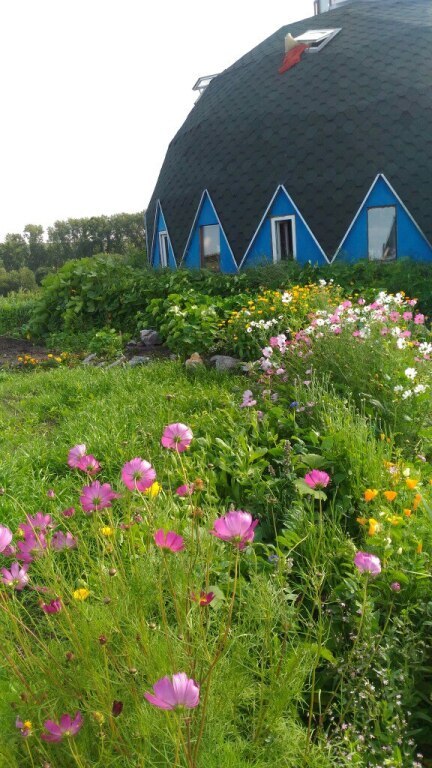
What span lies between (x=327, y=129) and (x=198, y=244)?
4158 mm

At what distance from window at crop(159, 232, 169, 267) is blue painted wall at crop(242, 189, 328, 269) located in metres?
3.91

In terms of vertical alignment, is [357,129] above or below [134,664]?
above

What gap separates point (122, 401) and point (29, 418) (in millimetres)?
859

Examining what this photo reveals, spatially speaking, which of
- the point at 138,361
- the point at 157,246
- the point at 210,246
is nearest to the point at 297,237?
the point at 210,246

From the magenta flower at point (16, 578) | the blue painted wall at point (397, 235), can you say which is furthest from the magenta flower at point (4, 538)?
the blue painted wall at point (397, 235)

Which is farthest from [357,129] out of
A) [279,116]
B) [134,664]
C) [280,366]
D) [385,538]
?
[134,664]

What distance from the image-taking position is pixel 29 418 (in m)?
5.33

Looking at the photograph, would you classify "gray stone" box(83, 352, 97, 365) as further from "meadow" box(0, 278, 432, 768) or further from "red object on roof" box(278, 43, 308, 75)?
"red object on roof" box(278, 43, 308, 75)

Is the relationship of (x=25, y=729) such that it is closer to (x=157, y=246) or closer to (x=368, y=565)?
(x=368, y=565)

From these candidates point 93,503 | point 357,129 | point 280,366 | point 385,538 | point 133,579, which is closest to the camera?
point 93,503

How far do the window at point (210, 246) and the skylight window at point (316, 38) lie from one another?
4467mm

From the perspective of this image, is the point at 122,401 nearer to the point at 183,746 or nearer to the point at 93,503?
the point at 93,503

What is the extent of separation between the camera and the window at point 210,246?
14609mm

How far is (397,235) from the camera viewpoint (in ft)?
40.5
